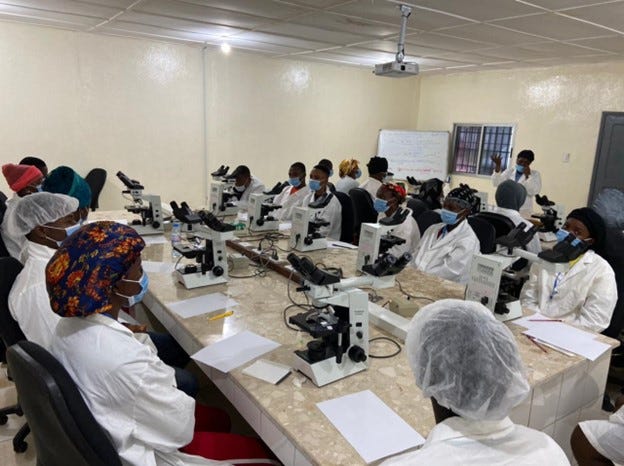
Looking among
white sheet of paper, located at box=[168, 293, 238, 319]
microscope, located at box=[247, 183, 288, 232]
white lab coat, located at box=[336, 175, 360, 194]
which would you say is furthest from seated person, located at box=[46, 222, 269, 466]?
white lab coat, located at box=[336, 175, 360, 194]

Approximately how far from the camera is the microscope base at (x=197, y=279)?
239 cm

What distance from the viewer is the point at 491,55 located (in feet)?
16.8

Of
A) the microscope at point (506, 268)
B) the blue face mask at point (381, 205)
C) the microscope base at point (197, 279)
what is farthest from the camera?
→ the blue face mask at point (381, 205)

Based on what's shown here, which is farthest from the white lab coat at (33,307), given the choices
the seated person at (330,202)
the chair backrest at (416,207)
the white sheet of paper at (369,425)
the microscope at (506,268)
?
the chair backrest at (416,207)

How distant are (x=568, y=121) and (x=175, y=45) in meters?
5.14

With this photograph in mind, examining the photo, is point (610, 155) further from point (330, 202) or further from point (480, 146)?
point (330, 202)

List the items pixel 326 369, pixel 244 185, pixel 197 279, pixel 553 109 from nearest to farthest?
1. pixel 326 369
2. pixel 197 279
3. pixel 244 185
4. pixel 553 109

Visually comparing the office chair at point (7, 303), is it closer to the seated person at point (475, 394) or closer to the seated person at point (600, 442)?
the seated person at point (475, 394)

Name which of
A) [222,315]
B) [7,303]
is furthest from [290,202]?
[7,303]

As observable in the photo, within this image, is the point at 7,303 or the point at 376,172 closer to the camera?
the point at 7,303

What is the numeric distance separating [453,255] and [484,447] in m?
2.05

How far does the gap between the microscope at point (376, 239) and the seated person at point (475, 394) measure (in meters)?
1.57

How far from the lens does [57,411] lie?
0.99m

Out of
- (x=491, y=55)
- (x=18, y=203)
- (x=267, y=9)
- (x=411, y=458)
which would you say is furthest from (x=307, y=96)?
(x=411, y=458)
